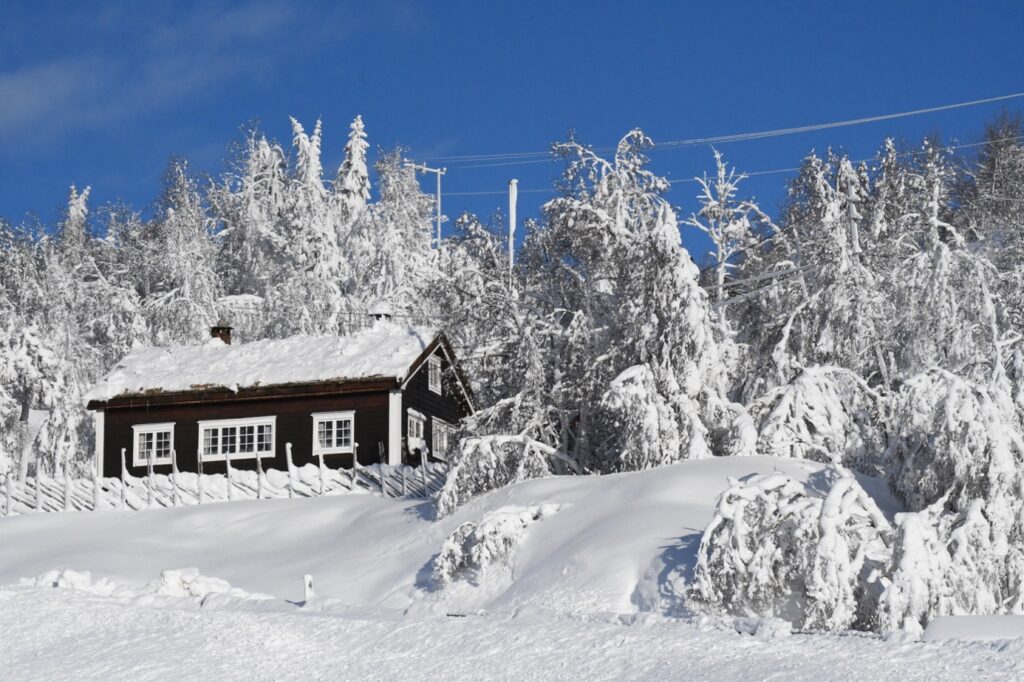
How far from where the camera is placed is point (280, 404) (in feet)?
123

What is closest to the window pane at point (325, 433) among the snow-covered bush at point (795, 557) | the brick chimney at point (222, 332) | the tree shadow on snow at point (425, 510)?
the brick chimney at point (222, 332)

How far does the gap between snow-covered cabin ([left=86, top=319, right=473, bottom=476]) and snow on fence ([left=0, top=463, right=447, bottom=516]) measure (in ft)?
6.15

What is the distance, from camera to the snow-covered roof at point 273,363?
1467 inches

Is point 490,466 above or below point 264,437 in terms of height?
below

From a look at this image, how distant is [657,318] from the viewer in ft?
95.8

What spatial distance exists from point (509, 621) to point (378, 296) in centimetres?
3778

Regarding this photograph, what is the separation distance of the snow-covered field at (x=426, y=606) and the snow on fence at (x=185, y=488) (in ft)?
10.5

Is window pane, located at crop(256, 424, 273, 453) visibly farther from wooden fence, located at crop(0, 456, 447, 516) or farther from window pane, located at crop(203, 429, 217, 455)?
wooden fence, located at crop(0, 456, 447, 516)

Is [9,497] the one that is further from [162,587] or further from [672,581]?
[672,581]

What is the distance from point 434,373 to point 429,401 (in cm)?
91

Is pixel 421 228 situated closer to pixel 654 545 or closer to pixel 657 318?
pixel 657 318

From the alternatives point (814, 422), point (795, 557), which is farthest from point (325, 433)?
point (795, 557)

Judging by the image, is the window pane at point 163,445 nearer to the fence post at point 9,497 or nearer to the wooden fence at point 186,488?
the wooden fence at point 186,488

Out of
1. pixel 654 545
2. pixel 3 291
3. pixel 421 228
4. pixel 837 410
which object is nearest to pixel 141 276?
pixel 3 291
